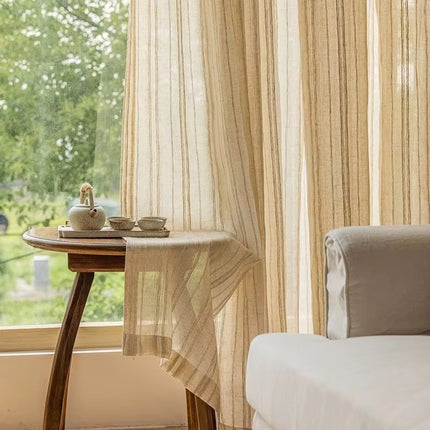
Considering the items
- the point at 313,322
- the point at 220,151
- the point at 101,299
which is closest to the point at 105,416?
the point at 101,299

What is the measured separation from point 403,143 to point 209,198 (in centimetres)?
57

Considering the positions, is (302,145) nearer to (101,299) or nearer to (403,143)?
(403,143)

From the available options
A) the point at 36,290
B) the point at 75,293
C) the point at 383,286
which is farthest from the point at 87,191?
the point at 383,286

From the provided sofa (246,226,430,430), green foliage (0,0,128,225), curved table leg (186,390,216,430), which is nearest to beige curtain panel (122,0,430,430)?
green foliage (0,0,128,225)

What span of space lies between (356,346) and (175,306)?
0.57 metres

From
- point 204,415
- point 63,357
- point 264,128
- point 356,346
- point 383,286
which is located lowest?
point 204,415

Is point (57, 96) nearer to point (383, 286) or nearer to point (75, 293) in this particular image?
point (75, 293)

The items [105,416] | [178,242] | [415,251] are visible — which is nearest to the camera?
[415,251]

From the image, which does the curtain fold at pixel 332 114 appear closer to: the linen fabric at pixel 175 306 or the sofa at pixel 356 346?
the linen fabric at pixel 175 306

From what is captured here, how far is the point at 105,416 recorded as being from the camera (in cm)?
270

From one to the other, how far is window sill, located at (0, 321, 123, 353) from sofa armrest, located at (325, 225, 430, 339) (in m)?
1.02


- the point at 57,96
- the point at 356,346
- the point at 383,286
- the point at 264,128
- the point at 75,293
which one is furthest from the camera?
the point at 57,96

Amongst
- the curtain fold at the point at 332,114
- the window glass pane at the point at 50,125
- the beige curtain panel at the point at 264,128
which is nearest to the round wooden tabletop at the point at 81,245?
the beige curtain panel at the point at 264,128

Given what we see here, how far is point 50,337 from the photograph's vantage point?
2.73m
